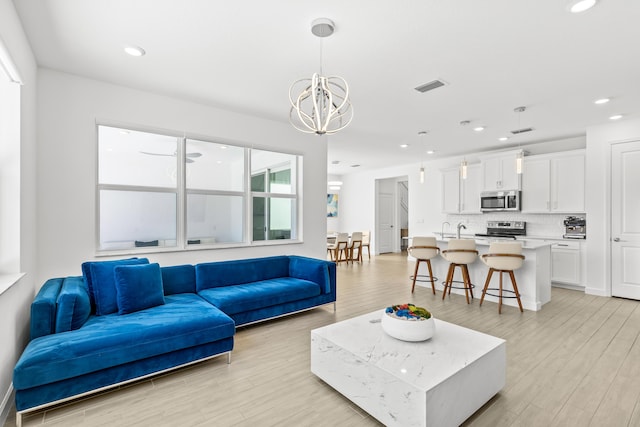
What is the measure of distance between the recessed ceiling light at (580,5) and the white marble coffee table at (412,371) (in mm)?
2472

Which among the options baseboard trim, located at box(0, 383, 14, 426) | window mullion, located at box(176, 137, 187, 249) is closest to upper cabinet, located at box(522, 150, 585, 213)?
window mullion, located at box(176, 137, 187, 249)

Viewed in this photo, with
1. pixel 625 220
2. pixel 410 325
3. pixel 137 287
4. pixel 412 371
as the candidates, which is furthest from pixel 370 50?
pixel 625 220

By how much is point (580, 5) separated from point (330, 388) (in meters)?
3.33

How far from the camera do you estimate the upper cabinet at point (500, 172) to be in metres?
6.33

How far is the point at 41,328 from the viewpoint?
2.31 metres

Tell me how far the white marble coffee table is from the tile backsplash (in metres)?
5.01

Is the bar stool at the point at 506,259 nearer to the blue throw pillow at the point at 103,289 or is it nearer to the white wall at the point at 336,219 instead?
the blue throw pillow at the point at 103,289

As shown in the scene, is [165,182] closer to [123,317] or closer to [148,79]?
[148,79]

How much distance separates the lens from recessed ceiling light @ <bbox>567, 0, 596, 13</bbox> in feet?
7.10

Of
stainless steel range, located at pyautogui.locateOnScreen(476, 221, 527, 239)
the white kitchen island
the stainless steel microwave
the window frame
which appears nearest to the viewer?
the window frame

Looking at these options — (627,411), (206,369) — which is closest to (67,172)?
(206,369)

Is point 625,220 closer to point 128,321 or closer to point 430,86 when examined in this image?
point 430,86

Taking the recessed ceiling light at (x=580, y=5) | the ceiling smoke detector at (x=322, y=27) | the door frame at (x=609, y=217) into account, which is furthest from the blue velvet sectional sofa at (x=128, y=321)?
the door frame at (x=609, y=217)

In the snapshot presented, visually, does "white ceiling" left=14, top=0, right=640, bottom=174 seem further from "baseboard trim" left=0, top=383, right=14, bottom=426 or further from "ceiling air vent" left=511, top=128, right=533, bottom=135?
"baseboard trim" left=0, top=383, right=14, bottom=426
